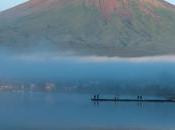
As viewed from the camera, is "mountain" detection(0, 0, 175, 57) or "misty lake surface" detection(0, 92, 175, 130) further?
"mountain" detection(0, 0, 175, 57)

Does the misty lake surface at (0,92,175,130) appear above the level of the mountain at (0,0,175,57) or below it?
below

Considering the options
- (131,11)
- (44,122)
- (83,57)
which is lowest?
(44,122)

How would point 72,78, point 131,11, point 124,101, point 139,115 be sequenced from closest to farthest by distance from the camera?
point 139,115
point 124,101
point 72,78
point 131,11

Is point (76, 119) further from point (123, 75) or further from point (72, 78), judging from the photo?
point (123, 75)

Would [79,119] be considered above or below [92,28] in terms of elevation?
below

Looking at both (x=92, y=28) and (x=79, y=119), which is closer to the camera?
(x=79, y=119)

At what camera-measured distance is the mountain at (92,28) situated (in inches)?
6545

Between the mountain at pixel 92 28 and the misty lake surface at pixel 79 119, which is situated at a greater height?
the mountain at pixel 92 28

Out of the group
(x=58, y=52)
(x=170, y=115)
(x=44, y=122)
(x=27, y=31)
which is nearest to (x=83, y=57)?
(x=58, y=52)

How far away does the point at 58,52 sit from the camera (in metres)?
180

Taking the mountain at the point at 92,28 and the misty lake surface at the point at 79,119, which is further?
the mountain at the point at 92,28

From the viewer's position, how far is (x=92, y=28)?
16900 cm

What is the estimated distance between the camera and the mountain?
166 m

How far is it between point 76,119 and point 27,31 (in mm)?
104657
